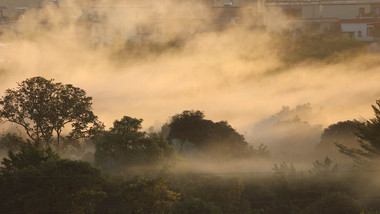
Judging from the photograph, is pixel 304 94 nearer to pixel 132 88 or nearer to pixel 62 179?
pixel 132 88

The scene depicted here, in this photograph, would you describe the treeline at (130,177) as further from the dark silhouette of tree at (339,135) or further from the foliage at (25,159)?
the dark silhouette of tree at (339,135)

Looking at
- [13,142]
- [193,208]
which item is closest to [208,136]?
[13,142]

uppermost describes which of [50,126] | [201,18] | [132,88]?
[201,18]

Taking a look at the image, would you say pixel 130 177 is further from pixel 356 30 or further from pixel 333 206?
pixel 356 30

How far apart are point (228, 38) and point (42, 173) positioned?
467ft

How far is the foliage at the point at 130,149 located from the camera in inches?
Result: 3056

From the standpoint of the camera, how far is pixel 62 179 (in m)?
57.8

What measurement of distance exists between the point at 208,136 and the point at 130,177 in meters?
39.4

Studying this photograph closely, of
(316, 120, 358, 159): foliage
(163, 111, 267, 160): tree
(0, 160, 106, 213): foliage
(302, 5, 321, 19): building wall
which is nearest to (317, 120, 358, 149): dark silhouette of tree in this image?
(316, 120, 358, 159): foliage

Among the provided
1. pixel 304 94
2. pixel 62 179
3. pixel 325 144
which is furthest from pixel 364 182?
pixel 304 94

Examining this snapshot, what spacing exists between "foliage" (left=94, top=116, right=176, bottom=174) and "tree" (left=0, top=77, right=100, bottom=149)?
33.1ft

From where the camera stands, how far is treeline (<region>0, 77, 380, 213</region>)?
57.9m

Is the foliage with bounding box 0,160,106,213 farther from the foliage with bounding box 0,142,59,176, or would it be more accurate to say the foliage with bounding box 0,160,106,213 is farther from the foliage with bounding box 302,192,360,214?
the foliage with bounding box 302,192,360,214

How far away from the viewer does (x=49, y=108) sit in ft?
308
